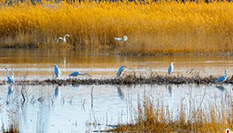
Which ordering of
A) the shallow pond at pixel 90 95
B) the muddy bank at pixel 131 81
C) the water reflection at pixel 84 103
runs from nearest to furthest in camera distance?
1. the water reflection at pixel 84 103
2. the shallow pond at pixel 90 95
3. the muddy bank at pixel 131 81

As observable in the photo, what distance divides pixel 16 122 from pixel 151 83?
17.8ft

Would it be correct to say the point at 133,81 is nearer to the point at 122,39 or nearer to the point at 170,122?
the point at 170,122

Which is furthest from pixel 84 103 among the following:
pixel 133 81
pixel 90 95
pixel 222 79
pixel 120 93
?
pixel 222 79

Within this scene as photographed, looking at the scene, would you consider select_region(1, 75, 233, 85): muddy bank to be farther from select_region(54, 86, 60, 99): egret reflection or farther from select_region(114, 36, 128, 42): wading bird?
select_region(114, 36, 128, 42): wading bird

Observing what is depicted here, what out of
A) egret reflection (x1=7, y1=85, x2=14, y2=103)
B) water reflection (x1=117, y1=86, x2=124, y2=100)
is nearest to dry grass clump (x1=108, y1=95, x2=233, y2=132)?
water reflection (x1=117, y1=86, x2=124, y2=100)

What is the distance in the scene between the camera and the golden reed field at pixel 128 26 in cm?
2162

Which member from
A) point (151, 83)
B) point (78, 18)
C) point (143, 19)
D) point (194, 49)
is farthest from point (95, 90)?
point (78, 18)

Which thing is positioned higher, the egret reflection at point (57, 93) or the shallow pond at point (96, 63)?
the shallow pond at point (96, 63)

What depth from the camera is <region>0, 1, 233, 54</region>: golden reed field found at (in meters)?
21.6

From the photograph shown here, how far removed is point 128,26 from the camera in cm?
2389

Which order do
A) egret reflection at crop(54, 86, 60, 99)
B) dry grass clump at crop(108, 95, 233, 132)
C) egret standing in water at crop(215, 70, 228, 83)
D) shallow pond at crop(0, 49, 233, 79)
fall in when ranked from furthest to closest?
shallow pond at crop(0, 49, 233, 79), egret standing in water at crop(215, 70, 228, 83), egret reflection at crop(54, 86, 60, 99), dry grass clump at crop(108, 95, 233, 132)

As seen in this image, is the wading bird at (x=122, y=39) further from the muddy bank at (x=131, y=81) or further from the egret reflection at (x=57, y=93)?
the egret reflection at (x=57, y=93)

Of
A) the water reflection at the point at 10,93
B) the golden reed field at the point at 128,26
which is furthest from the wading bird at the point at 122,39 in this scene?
the water reflection at the point at 10,93

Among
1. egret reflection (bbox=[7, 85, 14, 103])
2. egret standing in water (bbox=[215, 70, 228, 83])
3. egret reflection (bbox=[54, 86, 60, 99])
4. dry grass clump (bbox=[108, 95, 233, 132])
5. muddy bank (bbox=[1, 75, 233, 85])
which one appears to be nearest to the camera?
dry grass clump (bbox=[108, 95, 233, 132])
